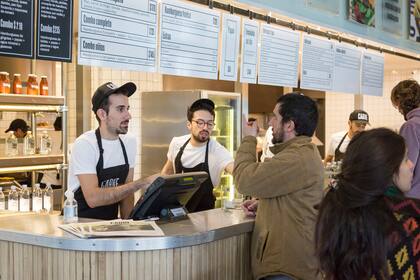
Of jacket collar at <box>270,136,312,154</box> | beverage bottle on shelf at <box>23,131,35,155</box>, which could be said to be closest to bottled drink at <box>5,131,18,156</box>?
beverage bottle on shelf at <box>23,131,35,155</box>

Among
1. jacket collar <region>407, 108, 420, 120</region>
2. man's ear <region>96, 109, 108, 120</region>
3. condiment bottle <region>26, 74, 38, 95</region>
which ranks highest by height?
condiment bottle <region>26, 74, 38, 95</region>

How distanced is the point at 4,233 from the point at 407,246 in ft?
5.97

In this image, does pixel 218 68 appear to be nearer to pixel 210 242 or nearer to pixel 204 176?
pixel 204 176

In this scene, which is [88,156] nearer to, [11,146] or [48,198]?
[48,198]

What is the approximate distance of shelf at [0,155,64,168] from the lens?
4.26 metres

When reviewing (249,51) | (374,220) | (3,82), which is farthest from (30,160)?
(374,220)

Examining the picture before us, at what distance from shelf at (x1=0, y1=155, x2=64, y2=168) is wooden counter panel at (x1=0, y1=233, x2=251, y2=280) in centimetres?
187

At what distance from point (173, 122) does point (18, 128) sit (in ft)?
5.26

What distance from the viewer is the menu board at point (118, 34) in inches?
108

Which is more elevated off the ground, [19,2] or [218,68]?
[19,2]

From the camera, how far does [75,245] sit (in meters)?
2.23

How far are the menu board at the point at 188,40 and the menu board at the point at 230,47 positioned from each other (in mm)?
80

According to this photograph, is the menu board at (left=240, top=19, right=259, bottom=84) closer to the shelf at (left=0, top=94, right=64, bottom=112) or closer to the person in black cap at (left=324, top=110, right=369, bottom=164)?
the shelf at (left=0, top=94, right=64, bottom=112)

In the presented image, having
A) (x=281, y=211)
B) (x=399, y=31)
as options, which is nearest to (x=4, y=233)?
(x=281, y=211)
